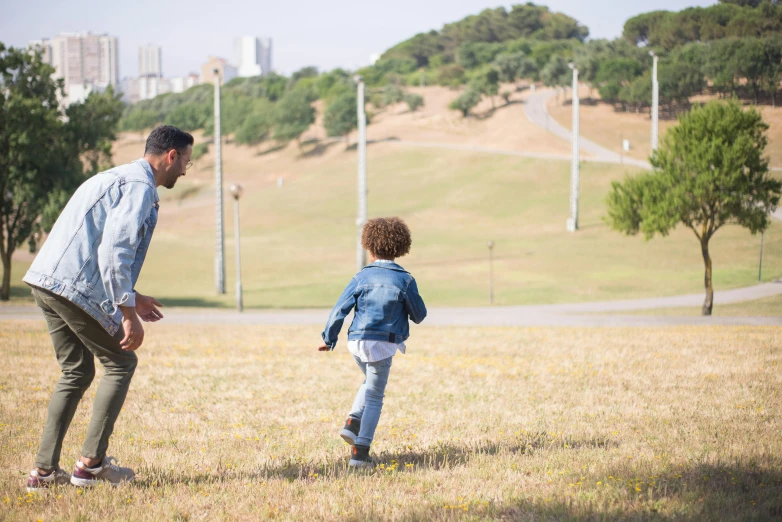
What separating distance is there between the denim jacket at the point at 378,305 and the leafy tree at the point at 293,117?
96.3m

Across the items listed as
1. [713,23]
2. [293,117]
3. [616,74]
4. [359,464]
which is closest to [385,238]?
[359,464]

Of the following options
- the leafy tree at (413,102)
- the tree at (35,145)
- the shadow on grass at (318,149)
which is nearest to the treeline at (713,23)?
the tree at (35,145)

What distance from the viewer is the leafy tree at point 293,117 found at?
99438 mm

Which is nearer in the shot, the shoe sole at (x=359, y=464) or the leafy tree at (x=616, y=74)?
the shoe sole at (x=359, y=464)

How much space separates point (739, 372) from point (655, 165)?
56.5ft

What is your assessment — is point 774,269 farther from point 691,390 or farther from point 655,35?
point 655,35

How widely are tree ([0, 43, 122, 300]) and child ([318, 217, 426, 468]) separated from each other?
26384mm

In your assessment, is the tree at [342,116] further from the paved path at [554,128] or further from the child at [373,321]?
the child at [373,321]

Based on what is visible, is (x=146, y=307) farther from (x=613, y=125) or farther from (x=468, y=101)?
(x=468, y=101)

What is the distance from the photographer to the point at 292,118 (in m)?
101

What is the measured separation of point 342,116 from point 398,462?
9282 cm

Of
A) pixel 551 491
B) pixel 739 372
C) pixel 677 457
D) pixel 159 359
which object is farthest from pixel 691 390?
pixel 159 359

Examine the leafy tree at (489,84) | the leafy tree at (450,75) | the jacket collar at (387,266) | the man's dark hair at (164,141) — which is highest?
the leafy tree at (450,75)

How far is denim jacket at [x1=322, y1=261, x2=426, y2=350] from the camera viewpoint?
5145 mm
